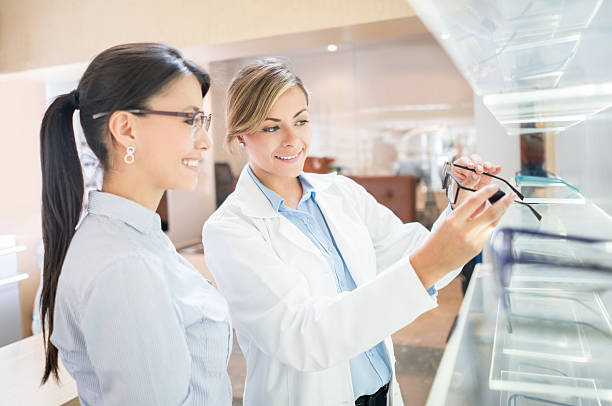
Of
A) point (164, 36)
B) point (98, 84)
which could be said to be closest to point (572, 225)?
point (98, 84)

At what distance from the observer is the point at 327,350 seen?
894 mm

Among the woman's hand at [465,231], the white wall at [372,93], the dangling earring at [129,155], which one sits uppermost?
the white wall at [372,93]

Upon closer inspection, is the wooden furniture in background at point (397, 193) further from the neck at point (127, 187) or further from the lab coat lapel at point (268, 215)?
the neck at point (127, 187)

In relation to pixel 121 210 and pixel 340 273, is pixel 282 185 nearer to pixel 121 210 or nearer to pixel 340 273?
pixel 340 273

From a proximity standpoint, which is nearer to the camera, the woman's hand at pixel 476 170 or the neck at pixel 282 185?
the woman's hand at pixel 476 170

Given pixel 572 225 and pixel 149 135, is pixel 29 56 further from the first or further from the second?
pixel 572 225

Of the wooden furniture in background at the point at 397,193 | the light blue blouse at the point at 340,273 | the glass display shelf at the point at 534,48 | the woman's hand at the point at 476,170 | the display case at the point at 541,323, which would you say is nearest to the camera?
the glass display shelf at the point at 534,48

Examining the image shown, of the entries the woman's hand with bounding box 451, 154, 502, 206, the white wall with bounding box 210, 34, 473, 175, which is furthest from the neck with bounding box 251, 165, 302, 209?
the white wall with bounding box 210, 34, 473, 175

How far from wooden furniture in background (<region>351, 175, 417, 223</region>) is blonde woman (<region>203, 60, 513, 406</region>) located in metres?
3.54

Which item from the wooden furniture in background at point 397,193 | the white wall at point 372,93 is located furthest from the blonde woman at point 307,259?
the white wall at point 372,93

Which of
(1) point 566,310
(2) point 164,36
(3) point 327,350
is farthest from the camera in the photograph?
(2) point 164,36

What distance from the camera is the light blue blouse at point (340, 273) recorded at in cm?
122

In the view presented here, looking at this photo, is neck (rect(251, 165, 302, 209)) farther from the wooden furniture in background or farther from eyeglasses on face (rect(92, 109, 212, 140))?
the wooden furniture in background

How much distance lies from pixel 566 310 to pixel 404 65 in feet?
21.9
